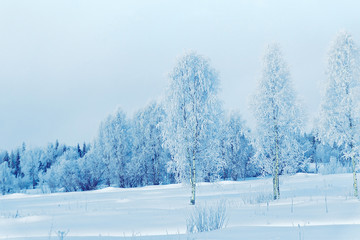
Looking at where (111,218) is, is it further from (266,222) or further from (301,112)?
(301,112)

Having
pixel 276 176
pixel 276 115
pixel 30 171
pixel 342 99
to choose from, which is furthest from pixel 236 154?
pixel 30 171

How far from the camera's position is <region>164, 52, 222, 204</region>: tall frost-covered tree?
20.2 metres

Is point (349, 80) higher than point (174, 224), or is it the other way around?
point (349, 80)

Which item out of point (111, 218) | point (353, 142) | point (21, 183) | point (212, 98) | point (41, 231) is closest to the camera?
point (41, 231)

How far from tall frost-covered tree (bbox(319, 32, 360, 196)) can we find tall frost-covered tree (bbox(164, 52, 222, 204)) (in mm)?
6135

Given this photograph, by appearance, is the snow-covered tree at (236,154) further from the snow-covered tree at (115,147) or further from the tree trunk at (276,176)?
the tree trunk at (276,176)

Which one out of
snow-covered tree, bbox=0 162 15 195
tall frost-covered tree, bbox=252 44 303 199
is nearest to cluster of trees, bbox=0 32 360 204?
tall frost-covered tree, bbox=252 44 303 199

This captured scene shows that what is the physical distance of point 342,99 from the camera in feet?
61.8

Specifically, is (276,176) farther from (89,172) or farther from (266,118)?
(89,172)

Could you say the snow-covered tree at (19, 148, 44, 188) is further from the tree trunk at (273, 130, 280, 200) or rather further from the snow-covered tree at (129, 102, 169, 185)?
the tree trunk at (273, 130, 280, 200)

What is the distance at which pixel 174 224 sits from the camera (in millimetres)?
10086

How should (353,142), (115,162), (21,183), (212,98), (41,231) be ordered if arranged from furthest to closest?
(21,183) → (115,162) → (212,98) → (353,142) → (41,231)

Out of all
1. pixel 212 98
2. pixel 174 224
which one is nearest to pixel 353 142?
pixel 212 98

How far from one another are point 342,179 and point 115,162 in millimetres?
27303
